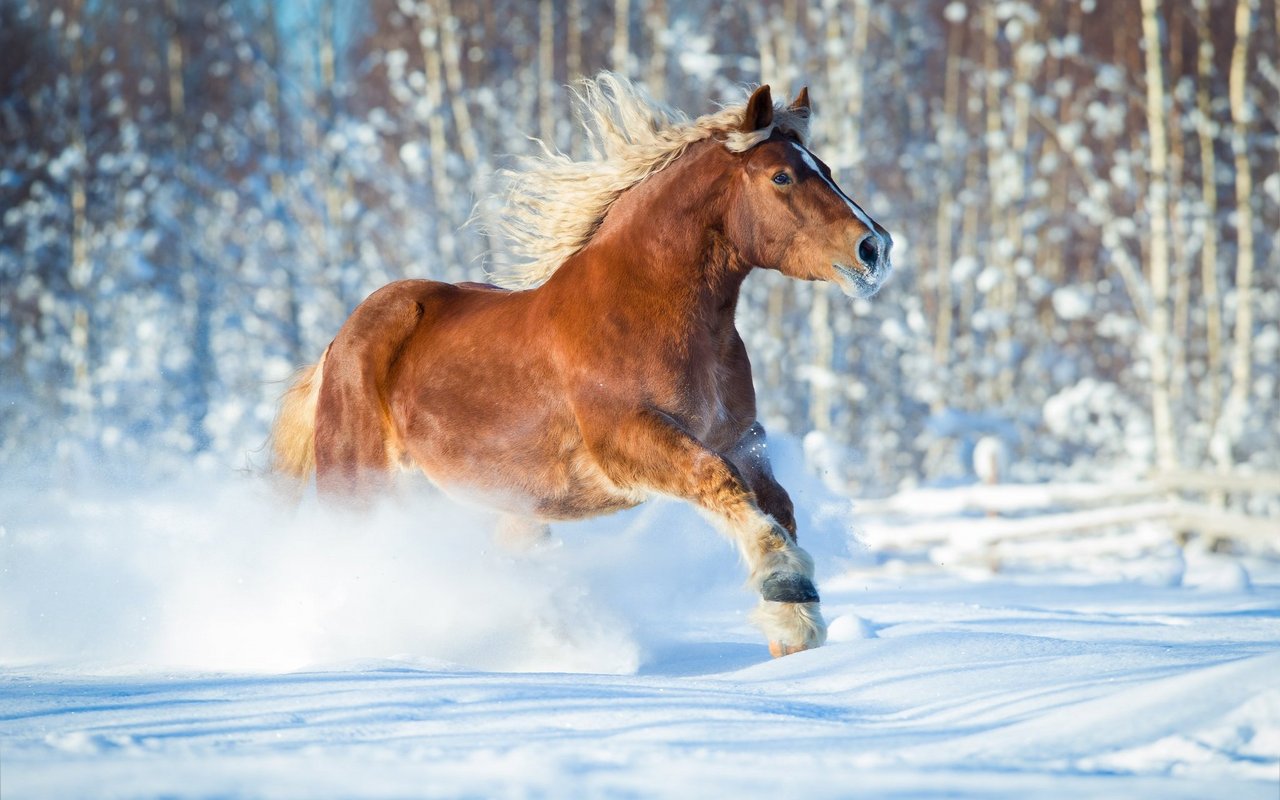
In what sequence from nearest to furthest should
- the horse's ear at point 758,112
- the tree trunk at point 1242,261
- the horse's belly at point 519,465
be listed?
the horse's ear at point 758,112 → the horse's belly at point 519,465 → the tree trunk at point 1242,261

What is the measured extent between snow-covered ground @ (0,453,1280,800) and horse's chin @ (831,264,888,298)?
1176 millimetres

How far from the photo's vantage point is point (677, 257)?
4.46m

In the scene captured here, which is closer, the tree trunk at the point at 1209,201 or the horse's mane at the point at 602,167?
the horse's mane at the point at 602,167

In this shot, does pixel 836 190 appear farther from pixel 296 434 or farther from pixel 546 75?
pixel 546 75

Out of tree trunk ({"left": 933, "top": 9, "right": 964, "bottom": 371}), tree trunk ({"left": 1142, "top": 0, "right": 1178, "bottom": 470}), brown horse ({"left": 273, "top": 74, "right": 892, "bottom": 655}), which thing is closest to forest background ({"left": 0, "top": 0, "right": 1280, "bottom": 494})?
tree trunk ({"left": 933, "top": 9, "right": 964, "bottom": 371})

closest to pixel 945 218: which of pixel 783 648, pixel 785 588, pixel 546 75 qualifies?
pixel 546 75

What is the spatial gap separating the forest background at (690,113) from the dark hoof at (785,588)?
1055 centimetres

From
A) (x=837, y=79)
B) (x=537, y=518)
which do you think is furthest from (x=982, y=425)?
(x=537, y=518)

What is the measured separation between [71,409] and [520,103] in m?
7.94

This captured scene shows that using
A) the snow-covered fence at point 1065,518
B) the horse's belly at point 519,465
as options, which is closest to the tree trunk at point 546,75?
the snow-covered fence at point 1065,518

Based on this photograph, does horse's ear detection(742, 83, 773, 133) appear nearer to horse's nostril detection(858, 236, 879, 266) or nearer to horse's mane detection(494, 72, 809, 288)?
horse's mane detection(494, 72, 809, 288)

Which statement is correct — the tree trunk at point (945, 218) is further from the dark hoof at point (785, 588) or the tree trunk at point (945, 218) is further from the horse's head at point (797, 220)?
the dark hoof at point (785, 588)

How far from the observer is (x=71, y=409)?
17938mm

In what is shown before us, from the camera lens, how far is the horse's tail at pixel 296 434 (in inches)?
239
